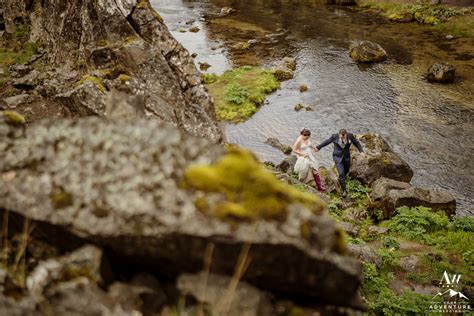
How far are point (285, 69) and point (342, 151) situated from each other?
1834 centimetres

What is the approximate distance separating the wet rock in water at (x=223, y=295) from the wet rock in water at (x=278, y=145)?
712 inches

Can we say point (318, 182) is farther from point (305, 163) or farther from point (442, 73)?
point (442, 73)

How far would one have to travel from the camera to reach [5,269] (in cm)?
510

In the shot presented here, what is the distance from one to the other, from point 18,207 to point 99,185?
3.40 feet

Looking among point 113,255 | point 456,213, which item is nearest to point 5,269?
point 113,255

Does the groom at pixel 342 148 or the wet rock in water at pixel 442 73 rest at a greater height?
the wet rock in water at pixel 442 73

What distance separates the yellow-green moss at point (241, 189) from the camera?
497 centimetres

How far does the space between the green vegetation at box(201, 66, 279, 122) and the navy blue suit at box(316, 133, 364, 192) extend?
36.4 ft

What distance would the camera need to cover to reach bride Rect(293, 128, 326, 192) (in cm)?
1642

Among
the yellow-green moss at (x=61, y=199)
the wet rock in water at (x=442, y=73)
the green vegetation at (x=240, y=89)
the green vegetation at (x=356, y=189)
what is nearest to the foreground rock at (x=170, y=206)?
the yellow-green moss at (x=61, y=199)

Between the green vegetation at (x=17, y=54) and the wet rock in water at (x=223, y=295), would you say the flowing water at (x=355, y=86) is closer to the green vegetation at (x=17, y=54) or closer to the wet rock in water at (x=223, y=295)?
the green vegetation at (x=17, y=54)

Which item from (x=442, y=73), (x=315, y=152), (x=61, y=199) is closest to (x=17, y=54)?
(x=315, y=152)

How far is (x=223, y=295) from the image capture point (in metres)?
4.98

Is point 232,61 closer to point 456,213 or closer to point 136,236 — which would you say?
point 456,213
